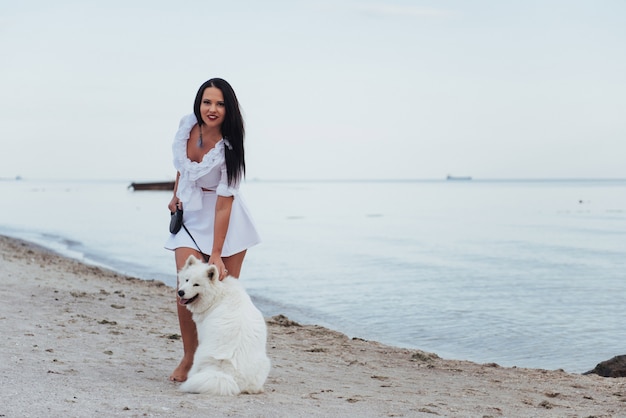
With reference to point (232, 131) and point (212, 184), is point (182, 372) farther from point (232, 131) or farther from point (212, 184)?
point (232, 131)

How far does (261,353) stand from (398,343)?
5.31 metres

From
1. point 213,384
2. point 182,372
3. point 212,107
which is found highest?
point 212,107

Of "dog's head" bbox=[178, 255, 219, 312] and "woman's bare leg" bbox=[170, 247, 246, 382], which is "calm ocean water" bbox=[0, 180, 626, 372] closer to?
"woman's bare leg" bbox=[170, 247, 246, 382]

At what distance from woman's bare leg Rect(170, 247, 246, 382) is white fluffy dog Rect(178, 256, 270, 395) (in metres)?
0.25

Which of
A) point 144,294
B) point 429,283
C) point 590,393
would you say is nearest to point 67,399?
point 590,393

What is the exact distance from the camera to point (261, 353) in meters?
4.75

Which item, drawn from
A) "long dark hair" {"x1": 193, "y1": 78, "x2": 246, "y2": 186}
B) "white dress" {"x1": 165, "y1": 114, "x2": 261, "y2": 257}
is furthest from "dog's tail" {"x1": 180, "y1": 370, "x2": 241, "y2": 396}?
"long dark hair" {"x1": 193, "y1": 78, "x2": 246, "y2": 186}

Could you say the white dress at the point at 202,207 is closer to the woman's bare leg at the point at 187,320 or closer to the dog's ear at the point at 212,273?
the woman's bare leg at the point at 187,320

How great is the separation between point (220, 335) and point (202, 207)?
3.02ft

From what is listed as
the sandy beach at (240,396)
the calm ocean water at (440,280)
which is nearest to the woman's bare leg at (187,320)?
the sandy beach at (240,396)

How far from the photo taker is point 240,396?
457 centimetres

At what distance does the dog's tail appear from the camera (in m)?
4.54

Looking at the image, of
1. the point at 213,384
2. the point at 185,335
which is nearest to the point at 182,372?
the point at 185,335

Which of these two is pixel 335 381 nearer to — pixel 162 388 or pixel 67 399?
pixel 162 388
